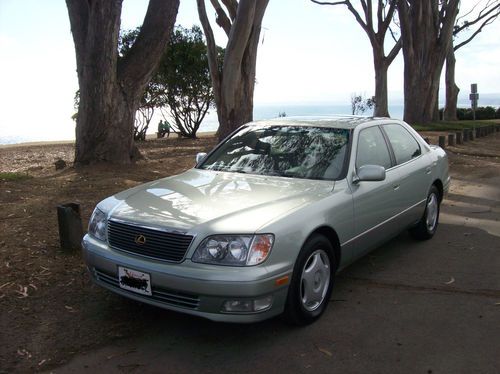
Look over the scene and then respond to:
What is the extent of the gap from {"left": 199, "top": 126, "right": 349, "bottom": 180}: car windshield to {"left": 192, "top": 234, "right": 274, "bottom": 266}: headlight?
127 centimetres

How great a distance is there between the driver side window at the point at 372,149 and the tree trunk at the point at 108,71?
574cm

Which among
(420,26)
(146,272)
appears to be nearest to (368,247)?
(146,272)

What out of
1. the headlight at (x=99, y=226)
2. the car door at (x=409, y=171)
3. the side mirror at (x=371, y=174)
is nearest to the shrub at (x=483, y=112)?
the car door at (x=409, y=171)

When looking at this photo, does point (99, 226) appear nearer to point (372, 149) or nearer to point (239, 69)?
point (372, 149)

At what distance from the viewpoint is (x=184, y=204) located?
3.93 m

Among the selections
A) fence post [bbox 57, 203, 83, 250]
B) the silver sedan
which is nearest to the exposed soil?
fence post [bbox 57, 203, 83, 250]

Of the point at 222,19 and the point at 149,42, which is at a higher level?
the point at 222,19

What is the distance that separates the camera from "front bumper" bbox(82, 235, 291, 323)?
3350mm

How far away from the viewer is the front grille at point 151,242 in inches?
138

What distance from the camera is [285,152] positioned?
492cm

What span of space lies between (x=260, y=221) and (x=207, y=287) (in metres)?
0.57

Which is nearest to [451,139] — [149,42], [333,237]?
[149,42]

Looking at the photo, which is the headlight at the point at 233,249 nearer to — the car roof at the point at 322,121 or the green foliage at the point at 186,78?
the car roof at the point at 322,121

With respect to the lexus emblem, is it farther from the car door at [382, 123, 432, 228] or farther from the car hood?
the car door at [382, 123, 432, 228]
